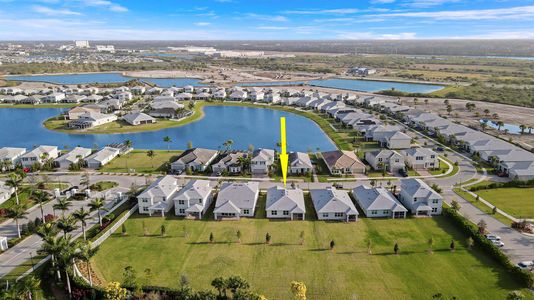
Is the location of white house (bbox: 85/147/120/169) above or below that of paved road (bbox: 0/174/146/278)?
above

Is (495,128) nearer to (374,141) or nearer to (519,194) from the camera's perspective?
(374,141)

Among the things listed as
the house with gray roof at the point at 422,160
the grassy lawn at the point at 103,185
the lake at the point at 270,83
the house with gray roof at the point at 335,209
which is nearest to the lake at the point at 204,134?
the house with gray roof at the point at 422,160

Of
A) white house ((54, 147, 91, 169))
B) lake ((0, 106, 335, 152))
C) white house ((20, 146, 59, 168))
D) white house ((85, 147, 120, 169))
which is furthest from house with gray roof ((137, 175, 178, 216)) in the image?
lake ((0, 106, 335, 152))

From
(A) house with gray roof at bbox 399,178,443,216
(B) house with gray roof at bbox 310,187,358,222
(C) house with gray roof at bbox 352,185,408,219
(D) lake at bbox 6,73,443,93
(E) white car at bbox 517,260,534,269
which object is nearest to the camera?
(E) white car at bbox 517,260,534,269

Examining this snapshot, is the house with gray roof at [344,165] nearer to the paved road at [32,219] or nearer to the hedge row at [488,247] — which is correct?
the hedge row at [488,247]

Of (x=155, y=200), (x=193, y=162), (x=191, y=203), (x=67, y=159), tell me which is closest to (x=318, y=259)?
(x=191, y=203)

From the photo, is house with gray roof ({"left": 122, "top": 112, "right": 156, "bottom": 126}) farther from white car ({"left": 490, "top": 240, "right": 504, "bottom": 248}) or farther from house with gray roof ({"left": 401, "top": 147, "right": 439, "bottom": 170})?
white car ({"left": 490, "top": 240, "right": 504, "bottom": 248})
